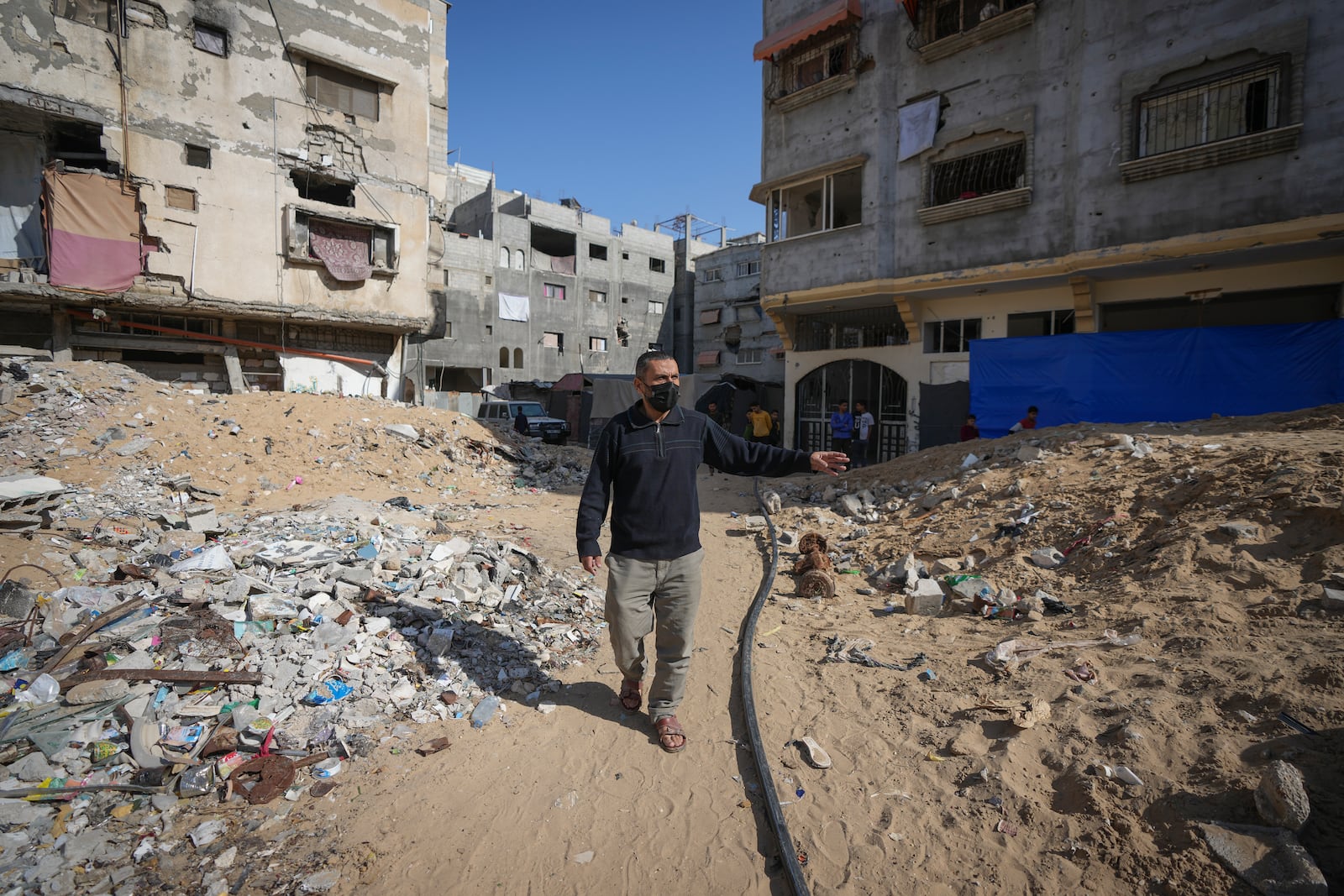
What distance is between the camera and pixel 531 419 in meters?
23.0

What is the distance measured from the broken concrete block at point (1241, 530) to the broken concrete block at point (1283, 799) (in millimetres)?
3205

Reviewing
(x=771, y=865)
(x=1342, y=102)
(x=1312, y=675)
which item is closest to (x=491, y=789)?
(x=771, y=865)

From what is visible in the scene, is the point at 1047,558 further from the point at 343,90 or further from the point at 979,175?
the point at 343,90

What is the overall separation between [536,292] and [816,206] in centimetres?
2454

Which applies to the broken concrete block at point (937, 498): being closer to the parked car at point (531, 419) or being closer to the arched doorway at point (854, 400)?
the arched doorway at point (854, 400)

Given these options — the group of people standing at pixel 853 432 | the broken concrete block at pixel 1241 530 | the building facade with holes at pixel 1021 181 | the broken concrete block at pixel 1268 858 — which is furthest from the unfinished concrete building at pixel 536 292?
the broken concrete block at pixel 1268 858

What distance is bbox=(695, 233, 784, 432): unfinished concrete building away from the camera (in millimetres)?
39531

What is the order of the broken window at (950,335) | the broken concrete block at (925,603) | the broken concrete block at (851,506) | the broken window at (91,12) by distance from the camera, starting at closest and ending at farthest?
1. the broken concrete block at (925,603)
2. the broken concrete block at (851,506)
3. the broken window at (950,335)
4. the broken window at (91,12)

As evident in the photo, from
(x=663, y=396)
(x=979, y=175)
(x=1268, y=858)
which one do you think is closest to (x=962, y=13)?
(x=979, y=175)

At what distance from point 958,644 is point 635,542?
2.72m

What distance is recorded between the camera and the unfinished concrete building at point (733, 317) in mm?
39531

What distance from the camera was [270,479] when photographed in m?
11.4

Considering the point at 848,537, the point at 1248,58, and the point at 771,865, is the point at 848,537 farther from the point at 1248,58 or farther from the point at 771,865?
the point at 1248,58

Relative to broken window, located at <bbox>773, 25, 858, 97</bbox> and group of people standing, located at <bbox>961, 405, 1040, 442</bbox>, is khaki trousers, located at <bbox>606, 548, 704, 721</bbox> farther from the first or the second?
broken window, located at <bbox>773, 25, 858, 97</bbox>
